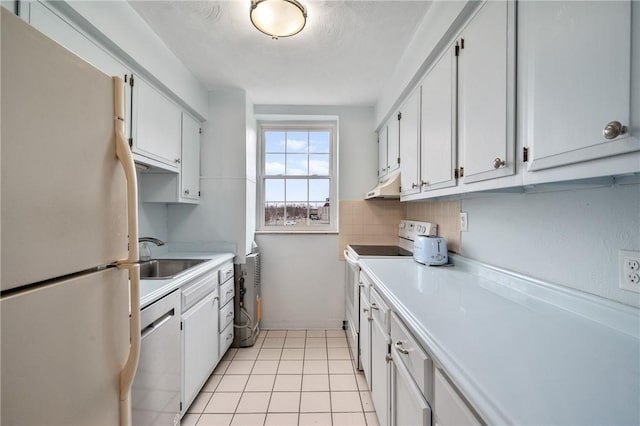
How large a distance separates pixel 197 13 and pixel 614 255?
2267 millimetres

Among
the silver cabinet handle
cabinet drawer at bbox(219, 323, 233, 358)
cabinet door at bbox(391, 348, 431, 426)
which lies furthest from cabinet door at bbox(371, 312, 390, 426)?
cabinet drawer at bbox(219, 323, 233, 358)

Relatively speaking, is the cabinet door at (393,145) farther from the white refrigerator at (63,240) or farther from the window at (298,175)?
the white refrigerator at (63,240)

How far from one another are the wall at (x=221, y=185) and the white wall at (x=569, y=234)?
6.71 feet

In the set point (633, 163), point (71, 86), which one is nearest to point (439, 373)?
point (633, 163)

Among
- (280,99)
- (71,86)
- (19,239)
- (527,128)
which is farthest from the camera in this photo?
(280,99)

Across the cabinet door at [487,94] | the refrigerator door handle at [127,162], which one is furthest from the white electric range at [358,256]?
the refrigerator door handle at [127,162]

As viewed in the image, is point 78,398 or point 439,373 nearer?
point 78,398

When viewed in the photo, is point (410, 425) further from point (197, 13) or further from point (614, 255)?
point (197, 13)

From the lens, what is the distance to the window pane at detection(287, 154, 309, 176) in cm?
315

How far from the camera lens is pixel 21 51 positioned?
1.69ft

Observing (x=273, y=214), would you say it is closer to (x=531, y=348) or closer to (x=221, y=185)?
(x=221, y=185)

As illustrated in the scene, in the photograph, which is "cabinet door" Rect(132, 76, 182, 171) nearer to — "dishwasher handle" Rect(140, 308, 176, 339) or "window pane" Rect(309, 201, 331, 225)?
"dishwasher handle" Rect(140, 308, 176, 339)

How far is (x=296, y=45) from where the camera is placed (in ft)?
6.15

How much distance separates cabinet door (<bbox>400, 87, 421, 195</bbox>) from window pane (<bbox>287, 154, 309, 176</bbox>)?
1304 mm
